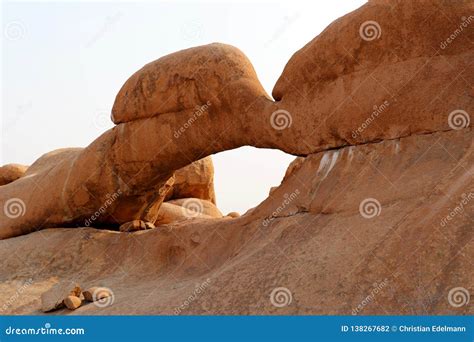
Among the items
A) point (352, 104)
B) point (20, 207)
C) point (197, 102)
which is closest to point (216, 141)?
point (197, 102)

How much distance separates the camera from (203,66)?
11625 millimetres

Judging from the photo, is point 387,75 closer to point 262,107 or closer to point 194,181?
point 262,107

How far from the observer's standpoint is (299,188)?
9.94 m

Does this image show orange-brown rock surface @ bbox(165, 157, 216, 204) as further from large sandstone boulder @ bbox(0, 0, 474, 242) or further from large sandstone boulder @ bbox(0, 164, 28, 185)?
large sandstone boulder @ bbox(0, 164, 28, 185)

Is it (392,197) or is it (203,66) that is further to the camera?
(203,66)

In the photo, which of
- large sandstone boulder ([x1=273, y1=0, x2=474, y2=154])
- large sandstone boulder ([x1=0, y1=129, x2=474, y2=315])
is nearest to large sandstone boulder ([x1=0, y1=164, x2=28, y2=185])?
large sandstone boulder ([x1=0, y1=129, x2=474, y2=315])

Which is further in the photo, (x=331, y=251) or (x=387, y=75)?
(x=387, y=75)

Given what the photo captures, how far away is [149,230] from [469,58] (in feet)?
23.4

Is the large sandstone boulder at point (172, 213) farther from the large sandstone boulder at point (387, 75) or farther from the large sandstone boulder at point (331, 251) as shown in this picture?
the large sandstone boulder at point (387, 75)

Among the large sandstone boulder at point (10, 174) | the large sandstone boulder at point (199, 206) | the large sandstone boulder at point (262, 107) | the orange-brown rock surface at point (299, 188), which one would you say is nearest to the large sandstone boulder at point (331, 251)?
the orange-brown rock surface at point (299, 188)

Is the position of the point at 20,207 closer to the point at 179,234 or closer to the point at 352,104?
the point at 179,234

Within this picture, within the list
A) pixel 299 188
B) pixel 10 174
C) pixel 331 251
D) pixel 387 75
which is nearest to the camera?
pixel 331 251

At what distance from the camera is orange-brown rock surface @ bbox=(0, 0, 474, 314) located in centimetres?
700

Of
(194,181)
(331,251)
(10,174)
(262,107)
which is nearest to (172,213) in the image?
(194,181)
